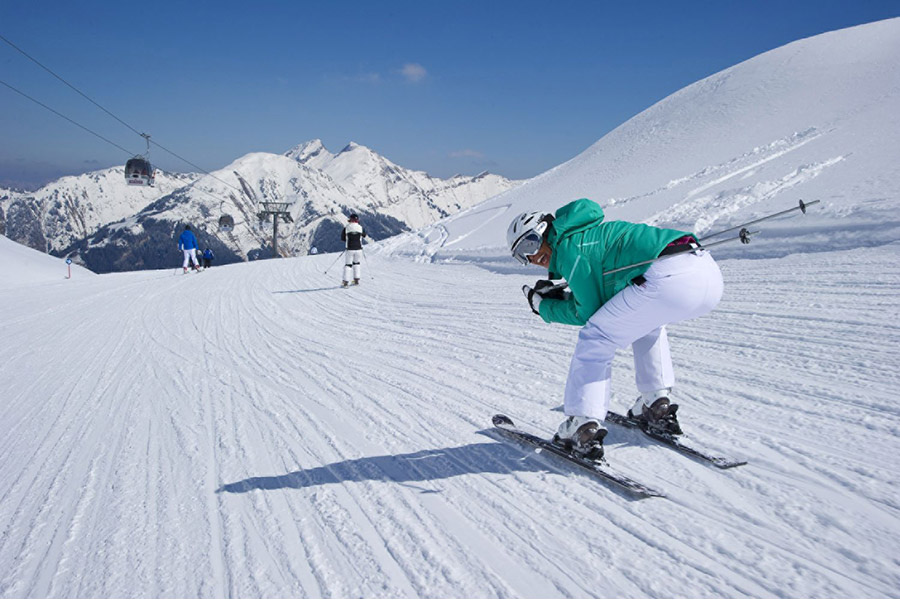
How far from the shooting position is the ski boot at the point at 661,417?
3.63 m

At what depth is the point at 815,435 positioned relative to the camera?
3541 millimetres

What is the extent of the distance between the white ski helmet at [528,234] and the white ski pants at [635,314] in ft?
1.82

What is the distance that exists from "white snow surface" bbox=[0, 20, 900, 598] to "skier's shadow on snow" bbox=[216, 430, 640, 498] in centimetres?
2

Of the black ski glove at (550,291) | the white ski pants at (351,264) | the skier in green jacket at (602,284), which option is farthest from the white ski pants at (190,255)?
the skier in green jacket at (602,284)

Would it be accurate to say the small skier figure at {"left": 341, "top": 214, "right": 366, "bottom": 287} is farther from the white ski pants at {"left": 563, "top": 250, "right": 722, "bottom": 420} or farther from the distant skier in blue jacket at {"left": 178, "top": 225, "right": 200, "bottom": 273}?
the white ski pants at {"left": 563, "top": 250, "right": 722, "bottom": 420}

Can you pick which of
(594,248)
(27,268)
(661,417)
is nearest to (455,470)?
(661,417)

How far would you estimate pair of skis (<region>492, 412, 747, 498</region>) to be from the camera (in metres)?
3.07

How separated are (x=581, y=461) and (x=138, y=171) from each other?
135 feet

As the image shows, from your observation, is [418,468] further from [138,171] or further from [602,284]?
[138,171]

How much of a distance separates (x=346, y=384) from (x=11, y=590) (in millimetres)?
3342

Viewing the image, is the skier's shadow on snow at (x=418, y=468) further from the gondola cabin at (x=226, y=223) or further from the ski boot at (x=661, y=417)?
the gondola cabin at (x=226, y=223)

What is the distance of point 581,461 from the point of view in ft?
11.0

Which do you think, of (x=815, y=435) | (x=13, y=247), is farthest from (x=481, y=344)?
(x=13, y=247)

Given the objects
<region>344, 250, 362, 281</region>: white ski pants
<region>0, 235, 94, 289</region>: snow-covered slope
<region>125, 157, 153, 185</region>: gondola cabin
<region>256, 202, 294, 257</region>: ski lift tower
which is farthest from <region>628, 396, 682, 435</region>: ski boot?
<region>256, 202, 294, 257</region>: ski lift tower
